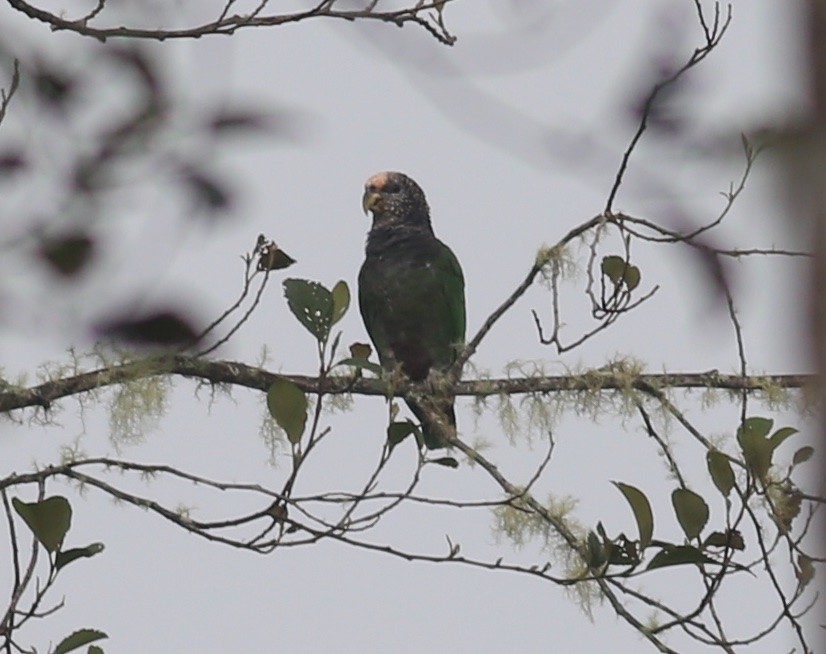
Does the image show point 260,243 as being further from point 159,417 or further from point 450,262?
point 450,262

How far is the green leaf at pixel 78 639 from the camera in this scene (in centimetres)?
213

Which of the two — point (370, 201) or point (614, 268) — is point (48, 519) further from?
point (370, 201)

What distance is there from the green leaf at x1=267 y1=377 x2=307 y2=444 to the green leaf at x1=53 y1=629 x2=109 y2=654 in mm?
415

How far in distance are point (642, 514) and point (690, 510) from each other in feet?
0.26

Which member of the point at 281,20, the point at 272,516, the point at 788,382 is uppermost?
the point at 788,382

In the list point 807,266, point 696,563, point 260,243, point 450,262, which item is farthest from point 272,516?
point 450,262

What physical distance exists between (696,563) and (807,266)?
171cm

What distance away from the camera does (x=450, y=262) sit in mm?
4086

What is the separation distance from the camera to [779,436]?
2.33 m

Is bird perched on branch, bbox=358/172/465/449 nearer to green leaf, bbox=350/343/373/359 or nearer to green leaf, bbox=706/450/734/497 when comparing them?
green leaf, bbox=350/343/373/359

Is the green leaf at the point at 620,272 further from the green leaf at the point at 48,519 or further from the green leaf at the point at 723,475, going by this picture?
the green leaf at the point at 48,519

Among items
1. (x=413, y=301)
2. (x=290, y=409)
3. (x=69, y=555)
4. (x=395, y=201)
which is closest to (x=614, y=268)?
(x=290, y=409)

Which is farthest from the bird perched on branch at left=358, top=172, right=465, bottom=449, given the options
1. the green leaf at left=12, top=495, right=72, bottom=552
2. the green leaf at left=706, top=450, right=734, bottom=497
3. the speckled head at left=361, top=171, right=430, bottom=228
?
the green leaf at left=12, top=495, right=72, bottom=552

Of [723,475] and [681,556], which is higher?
[723,475]
